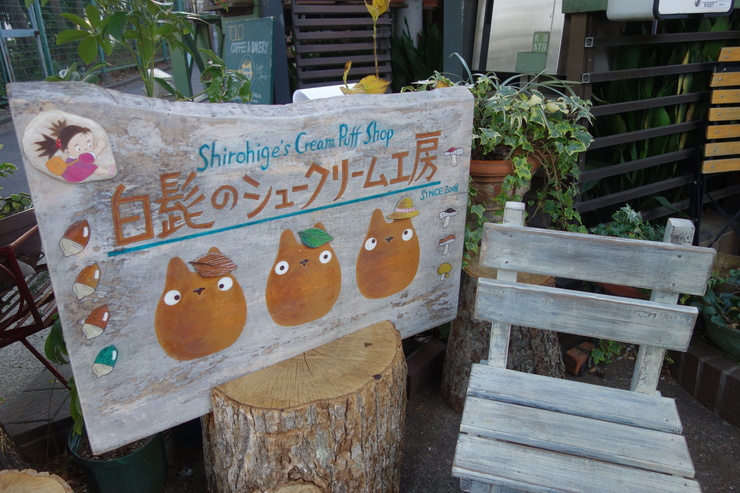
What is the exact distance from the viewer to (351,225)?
75.6 inches

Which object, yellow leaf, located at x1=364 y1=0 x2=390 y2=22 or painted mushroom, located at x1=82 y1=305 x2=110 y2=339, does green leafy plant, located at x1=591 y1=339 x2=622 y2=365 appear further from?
painted mushroom, located at x1=82 y1=305 x2=110 y2=339

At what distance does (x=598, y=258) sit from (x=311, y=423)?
3.51ft

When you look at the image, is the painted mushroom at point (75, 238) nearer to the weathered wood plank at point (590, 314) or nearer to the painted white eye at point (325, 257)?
the painted white eye at point (325, 257)

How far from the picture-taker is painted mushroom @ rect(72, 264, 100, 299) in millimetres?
1449

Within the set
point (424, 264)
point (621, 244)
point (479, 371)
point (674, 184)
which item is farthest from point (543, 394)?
point (674, 184)

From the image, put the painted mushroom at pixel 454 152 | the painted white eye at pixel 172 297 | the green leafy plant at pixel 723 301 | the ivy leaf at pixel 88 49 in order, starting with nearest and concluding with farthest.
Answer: the painted white eye at pixel 172 297 → the ivy leaf at pixel 88 49 → the painted mushroom at pixel 454 152 → the green leafy plant at pixel 723 301

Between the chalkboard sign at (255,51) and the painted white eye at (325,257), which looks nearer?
the painted white eye at (325,257)

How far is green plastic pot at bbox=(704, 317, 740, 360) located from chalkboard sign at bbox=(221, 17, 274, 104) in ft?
9.99

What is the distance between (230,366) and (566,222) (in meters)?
1.77

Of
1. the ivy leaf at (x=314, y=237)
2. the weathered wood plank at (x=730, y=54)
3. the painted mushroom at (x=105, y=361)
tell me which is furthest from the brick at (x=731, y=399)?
the painted mushroom at (x=105, y=361)

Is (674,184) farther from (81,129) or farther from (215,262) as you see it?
(81,129)

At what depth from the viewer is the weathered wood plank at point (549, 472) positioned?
1456 mm

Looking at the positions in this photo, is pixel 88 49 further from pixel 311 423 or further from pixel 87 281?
pixel 311 423

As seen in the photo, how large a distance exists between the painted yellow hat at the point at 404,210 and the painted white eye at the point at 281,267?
435mm
